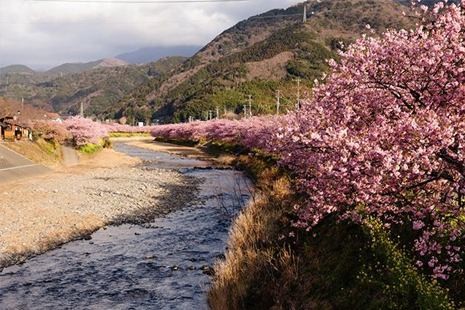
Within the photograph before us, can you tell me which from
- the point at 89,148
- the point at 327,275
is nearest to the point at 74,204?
the point at 327,275

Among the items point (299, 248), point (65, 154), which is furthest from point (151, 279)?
point (65, 154)

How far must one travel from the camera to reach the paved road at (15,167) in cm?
3508

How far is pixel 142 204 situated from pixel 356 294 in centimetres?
2049

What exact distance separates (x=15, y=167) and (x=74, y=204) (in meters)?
17.3

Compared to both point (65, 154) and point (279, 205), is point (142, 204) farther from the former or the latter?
point (65, 154)

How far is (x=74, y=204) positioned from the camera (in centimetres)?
2552

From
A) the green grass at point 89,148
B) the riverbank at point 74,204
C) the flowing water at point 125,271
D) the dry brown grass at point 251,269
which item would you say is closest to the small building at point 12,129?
the green grass at point 89,148

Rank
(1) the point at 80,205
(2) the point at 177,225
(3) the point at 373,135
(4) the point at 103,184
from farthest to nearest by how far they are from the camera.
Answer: (4) the point at 103,184, (1) the point at 80,205, (2) the point at 177,225, (3) the point at 373,135

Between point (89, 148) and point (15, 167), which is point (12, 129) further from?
point (15, 167)

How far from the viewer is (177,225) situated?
22.4 meters

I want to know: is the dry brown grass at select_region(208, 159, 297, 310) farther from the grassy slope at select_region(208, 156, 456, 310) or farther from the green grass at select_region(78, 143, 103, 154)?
the green grass at select_region(78, 143, 103, 154)

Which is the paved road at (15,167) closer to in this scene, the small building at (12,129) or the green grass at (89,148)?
the small building at (12,129)

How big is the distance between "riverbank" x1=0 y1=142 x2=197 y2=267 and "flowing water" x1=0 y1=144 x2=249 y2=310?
111 cm

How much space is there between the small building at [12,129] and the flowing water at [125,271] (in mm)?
42843
